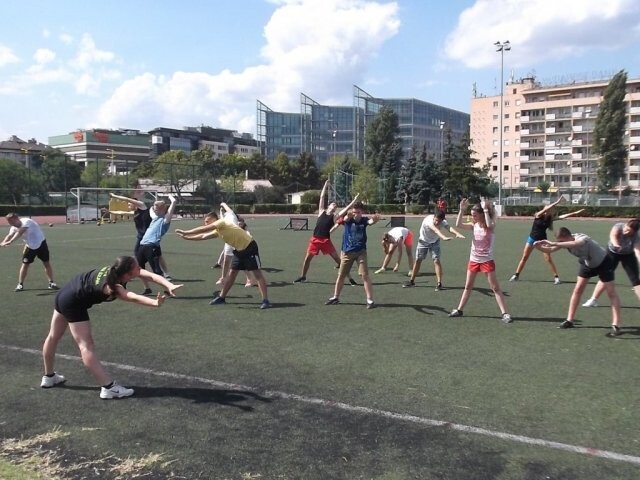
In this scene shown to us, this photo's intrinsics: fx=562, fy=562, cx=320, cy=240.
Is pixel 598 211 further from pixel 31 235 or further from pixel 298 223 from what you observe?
pixel 31 235

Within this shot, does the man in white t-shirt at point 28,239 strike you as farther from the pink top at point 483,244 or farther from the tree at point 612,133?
the tree at point 612,133

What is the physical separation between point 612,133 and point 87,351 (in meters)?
80.9

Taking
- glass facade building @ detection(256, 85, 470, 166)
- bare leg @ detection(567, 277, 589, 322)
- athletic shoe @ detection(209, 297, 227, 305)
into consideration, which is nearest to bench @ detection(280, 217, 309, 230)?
athletic shoe @ detection(209, 297, 227, 305)

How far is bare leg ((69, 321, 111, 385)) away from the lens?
5.27m

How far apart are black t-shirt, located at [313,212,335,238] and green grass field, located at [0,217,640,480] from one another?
2155 mm

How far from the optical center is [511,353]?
22.4ft

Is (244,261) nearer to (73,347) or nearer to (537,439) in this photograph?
(73,347)

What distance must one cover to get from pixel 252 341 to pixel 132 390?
221 cm

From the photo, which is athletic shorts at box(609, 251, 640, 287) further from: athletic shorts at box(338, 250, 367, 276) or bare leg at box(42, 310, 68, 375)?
bare leg at box(42, 310, 68, 375)

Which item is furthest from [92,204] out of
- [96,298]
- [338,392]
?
[338,392]

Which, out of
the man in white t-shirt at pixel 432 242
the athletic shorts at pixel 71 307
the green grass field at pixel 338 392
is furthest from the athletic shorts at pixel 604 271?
the athletic shorts at pixel 71 307

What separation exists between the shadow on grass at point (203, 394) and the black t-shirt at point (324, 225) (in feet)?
21.7

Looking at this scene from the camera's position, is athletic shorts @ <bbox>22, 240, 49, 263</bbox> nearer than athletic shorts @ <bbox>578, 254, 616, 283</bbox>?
No

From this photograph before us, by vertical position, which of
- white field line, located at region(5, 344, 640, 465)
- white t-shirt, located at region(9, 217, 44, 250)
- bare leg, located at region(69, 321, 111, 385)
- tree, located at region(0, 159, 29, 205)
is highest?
tree, located at region(0, 159, 29, 205)
